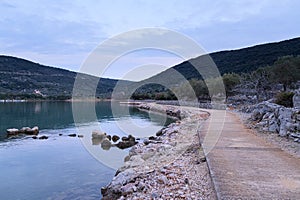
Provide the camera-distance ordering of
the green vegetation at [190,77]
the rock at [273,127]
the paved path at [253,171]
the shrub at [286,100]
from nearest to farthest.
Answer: the paved path at [253,171]
the rock at [273,127]
the shrub at [286,100]
the green vegetation at [190,77]

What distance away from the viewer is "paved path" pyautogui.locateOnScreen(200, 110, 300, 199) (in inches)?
196

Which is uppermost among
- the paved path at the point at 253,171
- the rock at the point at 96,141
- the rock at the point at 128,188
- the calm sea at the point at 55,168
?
the paved path at the point at 253,171

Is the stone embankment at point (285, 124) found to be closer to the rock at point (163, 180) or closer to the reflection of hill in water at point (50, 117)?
the rock at point (163, 180)

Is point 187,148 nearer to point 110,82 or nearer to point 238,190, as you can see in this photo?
point 238,190

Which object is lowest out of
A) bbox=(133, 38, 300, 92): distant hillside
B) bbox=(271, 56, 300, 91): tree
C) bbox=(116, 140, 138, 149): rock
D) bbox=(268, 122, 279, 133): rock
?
bbox=(116, 140, 138, 149): rock

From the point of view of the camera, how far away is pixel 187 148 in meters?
10.2

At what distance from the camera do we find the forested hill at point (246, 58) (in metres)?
63.4

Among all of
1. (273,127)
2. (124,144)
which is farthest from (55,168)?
(273,127)

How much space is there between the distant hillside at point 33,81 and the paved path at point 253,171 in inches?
3274

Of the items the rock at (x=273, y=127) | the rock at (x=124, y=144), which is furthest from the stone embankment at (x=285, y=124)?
the rock at (x=124, y=144)

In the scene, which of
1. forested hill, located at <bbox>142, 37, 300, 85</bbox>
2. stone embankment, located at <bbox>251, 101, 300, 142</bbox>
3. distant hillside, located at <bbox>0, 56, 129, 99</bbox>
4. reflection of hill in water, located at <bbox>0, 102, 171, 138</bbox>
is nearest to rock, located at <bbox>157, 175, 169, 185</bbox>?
stone embankment, located at <bbox>251, 101, 300, 142</bbox>

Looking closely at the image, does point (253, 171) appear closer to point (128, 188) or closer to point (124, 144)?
point (128, 188)

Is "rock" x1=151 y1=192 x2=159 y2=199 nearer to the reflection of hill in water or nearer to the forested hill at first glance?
the reflection of hill in water

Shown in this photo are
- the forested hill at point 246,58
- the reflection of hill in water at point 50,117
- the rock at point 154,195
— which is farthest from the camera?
the forested hill at point 246,58
